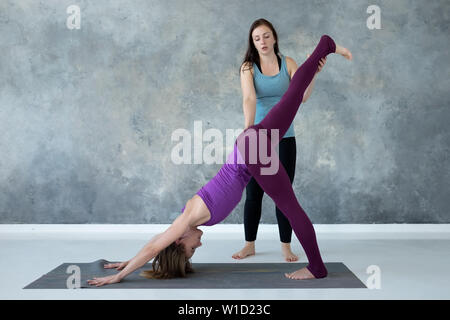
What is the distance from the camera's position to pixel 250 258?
3.53 metres

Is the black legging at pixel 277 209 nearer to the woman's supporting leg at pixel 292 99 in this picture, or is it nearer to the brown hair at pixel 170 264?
the woman's supporting leg at pixel 292 99

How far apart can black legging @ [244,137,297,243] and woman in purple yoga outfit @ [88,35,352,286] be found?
0.55 meters

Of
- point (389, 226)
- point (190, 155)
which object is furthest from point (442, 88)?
point (190, 155)

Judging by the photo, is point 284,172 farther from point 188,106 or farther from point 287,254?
point 188,106

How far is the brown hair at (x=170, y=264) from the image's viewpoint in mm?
2779

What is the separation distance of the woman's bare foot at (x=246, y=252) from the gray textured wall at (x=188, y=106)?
3.27 feet

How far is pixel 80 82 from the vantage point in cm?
464

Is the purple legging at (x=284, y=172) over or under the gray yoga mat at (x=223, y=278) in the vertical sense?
over

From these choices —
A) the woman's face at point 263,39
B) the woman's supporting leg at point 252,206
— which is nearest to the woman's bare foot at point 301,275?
the woman's supporting leg at point 252,206

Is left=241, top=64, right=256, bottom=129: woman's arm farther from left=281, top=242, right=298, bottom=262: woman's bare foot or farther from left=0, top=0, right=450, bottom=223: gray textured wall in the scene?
left=0, top=0, right=450, bottom=223: gray textured wall

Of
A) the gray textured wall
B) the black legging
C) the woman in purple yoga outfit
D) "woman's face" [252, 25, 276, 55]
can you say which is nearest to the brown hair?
the woman in purple yoga outfit

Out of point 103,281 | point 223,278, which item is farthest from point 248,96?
point 103,281

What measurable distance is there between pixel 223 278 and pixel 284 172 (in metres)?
0.75

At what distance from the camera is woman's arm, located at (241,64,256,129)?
3238 mm
